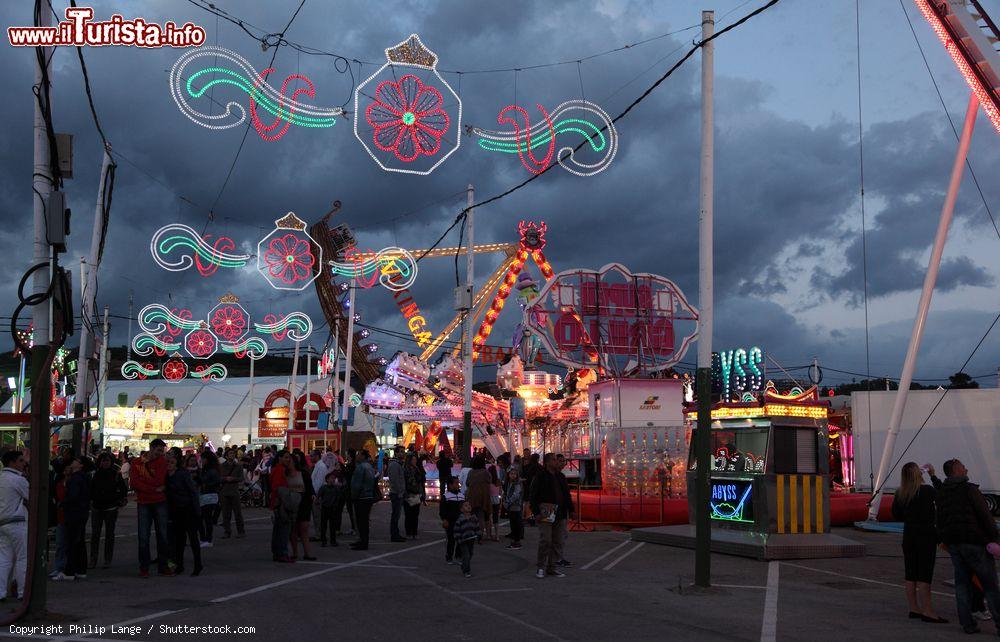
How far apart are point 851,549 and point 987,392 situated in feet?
41.7

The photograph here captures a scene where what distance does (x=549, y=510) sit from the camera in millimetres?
13688

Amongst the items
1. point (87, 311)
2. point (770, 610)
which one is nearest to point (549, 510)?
point (770, 610)

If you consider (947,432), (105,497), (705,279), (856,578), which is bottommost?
(856,578)

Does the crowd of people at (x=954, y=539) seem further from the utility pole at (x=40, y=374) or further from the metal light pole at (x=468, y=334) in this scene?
the metal light pole at (x=468, y=334)

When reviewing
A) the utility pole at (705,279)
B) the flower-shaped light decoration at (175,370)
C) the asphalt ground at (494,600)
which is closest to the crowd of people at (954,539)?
the asphalt ground at (494,600)

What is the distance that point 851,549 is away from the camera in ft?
53.9

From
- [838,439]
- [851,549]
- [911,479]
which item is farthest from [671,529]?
[838,439]

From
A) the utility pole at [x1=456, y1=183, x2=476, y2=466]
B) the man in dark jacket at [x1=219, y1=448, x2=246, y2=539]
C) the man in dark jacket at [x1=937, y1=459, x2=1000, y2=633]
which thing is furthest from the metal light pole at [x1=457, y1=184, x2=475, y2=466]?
the man in dark jacket at [x1=937, y1=459, x2=1000, y2=633]

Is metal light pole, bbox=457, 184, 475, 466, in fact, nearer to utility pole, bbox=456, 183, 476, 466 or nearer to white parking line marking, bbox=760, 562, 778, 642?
utility pole, bbox=456, 183, 476, 466

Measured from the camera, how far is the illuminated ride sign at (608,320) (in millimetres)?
32781

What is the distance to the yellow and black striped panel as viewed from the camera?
1705 cm

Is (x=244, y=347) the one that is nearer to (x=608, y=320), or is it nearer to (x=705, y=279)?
(x=608, y=320)

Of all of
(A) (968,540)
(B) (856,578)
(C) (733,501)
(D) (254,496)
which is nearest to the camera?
(A) (968,540)

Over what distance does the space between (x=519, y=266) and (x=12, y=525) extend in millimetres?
36912
